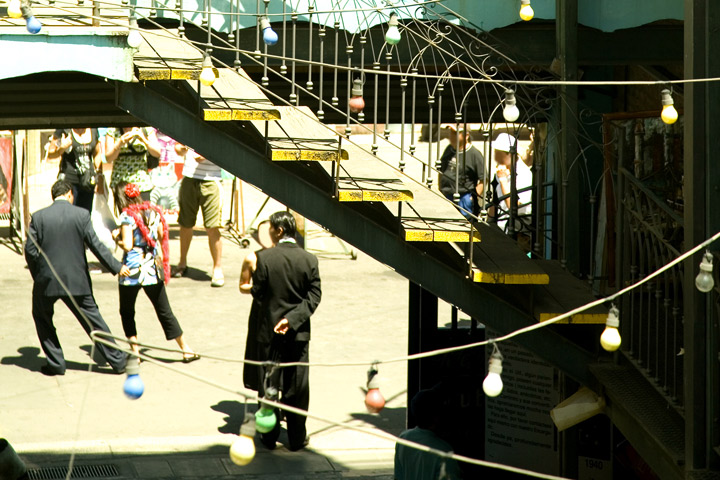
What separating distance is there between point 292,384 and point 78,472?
71.3 inches

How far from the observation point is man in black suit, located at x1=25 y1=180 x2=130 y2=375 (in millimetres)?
11023

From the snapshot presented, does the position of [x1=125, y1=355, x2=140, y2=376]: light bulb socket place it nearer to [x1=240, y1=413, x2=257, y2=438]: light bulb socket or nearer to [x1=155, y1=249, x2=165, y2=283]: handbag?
[x1=240, y1=413, x2=257, y2=438]: light bulb socket

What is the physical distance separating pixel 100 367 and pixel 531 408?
4.82 m

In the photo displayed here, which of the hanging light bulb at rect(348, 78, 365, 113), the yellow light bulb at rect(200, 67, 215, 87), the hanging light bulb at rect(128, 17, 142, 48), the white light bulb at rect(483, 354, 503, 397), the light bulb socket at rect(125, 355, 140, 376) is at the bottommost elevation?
the white light bulb at rect(483, 354, 503, 397)

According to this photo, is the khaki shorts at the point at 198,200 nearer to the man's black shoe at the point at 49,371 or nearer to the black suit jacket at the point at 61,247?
the black suit jacket at the point at 61,247

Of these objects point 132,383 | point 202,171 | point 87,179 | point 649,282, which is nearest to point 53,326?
point 202,171

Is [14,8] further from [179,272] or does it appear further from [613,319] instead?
[179,272]

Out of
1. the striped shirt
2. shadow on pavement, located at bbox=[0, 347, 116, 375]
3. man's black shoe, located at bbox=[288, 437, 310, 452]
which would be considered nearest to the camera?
man's black shoe, located at bbox=[288, 437, 310, 452]

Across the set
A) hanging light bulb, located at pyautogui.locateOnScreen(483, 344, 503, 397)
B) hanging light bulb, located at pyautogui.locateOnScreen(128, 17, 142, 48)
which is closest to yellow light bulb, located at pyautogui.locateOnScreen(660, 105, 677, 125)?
hanging light bulb, located at pyautogui.locateOnScreen(483, 344, 503, 397)

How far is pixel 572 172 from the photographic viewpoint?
9125 mm

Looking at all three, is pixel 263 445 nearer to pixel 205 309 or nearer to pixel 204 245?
pixel 205 309

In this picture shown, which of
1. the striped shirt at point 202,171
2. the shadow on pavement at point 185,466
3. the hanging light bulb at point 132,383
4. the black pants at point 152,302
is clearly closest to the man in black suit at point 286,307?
the shadow on pavement at point 185,466

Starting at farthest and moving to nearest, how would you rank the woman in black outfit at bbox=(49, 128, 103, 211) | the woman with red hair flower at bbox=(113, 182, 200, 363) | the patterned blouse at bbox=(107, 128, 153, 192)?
the woman in black outfit at bbox=(49, 128, 103, 211) → the patterned blouse at bbox=(107, 128, 153, 192) → the woman with red hair flower at bbox=(113, 182, 200, 363)

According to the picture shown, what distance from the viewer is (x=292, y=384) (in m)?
9.70
